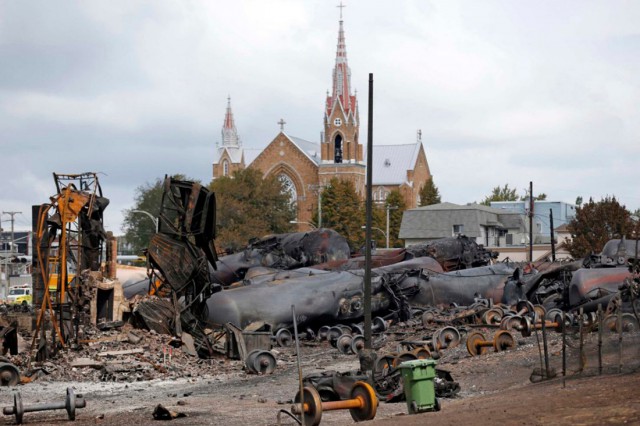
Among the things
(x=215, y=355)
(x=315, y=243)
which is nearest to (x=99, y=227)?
(x=215, y=355)


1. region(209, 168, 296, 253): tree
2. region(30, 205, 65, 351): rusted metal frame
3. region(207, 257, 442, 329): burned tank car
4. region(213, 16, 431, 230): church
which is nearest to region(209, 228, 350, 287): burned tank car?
region(207, 257, 442, 329): burned tank car

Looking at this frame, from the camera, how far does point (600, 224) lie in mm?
91125

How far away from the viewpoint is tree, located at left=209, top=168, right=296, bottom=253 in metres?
114

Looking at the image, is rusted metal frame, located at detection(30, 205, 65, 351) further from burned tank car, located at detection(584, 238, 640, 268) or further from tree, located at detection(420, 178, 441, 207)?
tree, located at detection(420, 178, 441, 207)

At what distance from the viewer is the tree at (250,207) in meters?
114

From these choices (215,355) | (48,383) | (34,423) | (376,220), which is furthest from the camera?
(376,220)

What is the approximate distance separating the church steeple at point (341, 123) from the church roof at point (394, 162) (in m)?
5.37

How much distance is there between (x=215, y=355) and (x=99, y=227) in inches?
204

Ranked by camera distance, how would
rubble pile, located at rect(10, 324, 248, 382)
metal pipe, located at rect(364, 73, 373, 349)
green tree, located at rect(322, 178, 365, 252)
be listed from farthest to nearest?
green tree, located at rect(322, 178, 365, 252), rubble pile, located at rect(10, 324, 248, 382), metal pipe, located at rect(364, 73, 373, 349)

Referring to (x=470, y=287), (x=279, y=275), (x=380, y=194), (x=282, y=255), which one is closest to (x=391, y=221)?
(x=380, y=194)

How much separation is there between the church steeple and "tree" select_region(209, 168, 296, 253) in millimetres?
30171

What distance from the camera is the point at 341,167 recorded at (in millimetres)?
159125

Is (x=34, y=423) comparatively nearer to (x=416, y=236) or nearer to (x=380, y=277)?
(x=380, y=277)

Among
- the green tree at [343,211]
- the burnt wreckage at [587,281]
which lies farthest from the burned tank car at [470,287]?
the green tree at [343,211]
